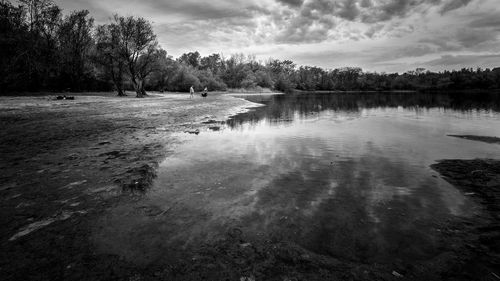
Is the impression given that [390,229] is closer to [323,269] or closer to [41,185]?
[323,269]

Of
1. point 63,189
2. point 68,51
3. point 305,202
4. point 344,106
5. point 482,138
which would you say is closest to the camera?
point 305,202

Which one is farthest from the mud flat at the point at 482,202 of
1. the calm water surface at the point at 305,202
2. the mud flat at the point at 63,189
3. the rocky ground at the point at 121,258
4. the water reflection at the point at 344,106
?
the water reflection at the point at 344,106

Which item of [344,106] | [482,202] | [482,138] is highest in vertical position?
[344,106]

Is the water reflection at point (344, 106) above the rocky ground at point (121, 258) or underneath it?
above

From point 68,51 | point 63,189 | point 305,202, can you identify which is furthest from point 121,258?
point 68,51

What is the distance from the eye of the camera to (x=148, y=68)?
2298 inches

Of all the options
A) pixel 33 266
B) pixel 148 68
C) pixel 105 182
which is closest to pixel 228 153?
pixel 105 182

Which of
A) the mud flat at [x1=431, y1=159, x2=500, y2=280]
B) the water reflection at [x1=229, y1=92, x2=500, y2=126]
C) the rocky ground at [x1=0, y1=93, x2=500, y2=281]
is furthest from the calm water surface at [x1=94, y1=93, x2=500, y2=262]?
the water reflection at [x1=229, y1=92, x2=500, y2=126]

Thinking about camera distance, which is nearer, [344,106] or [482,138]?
[482,138]

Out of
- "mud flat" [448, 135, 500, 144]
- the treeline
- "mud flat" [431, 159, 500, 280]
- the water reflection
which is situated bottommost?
"mud flat" [431, 159, 500, 280]

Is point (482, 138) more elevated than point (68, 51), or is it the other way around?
point (68, 51)

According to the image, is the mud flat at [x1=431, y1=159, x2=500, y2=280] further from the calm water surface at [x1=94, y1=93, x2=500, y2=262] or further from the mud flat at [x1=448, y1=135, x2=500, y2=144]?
the mud flat at [x1=448, y1=135, x2=500, y2=144]

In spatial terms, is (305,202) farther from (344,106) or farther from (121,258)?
(344,106)

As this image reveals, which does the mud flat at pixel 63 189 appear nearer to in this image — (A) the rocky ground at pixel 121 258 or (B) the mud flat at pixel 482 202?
(A) the rocky ground at pixel 121 258
